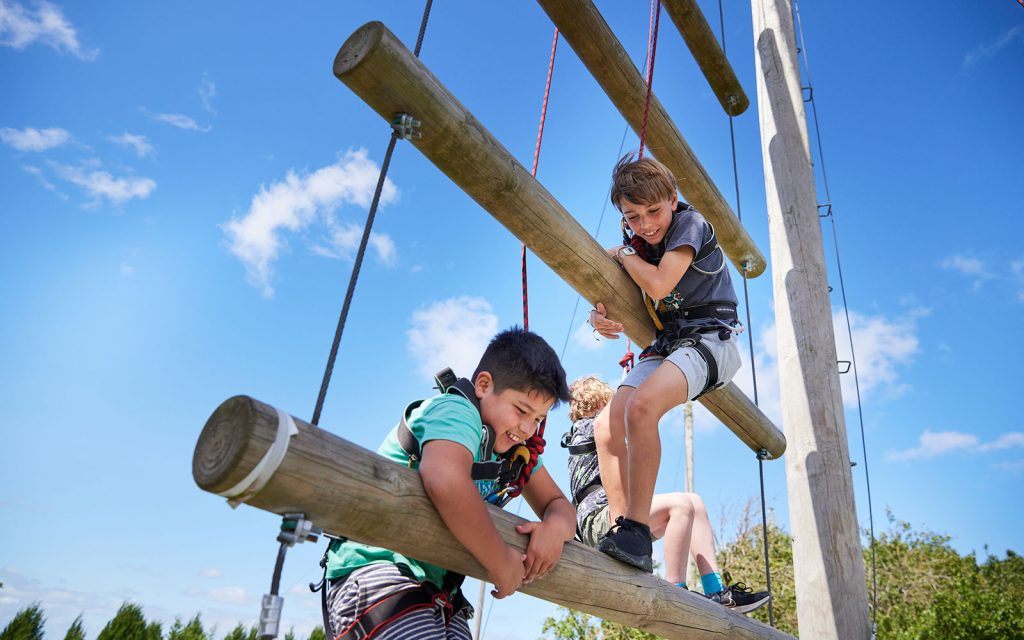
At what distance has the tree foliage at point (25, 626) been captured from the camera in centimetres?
937

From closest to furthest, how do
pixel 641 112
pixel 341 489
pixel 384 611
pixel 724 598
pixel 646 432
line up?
pixel 341 489 < pixel 384 611 < pixel 646 432 < pixel 724 598 < pixel 641 112

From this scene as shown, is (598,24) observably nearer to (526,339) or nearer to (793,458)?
(526,339)

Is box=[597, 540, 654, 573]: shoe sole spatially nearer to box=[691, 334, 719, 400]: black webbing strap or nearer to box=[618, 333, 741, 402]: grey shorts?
box=[618, 333, 741, 402]: grey shorts

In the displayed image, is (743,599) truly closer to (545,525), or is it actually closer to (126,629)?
(545,525)

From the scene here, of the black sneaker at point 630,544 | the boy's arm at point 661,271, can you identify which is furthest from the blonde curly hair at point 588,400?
the black sneaker at point 630,544

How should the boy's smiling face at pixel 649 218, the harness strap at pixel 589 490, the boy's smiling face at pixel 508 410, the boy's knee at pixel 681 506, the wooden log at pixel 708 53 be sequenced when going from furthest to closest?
the wooden log at pixel 708 53 < the harness strap at pixel 589 490 < the boy's knee at pixel 681 506 < the boy's smiling face at pixel 649 218 < the boy's smiling face at pixel 508 410

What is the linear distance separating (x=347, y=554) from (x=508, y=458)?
1.58 ft

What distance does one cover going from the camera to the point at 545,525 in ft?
6.06

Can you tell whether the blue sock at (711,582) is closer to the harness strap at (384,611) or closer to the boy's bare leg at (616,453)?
the boy's bare leg at (616,453)

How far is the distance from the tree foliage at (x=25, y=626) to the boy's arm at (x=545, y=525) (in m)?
10.3

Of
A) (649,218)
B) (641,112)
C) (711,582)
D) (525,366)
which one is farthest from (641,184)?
(711,582)

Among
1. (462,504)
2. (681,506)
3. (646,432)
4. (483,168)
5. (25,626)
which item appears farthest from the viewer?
(25,626)

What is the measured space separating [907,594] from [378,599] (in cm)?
2226

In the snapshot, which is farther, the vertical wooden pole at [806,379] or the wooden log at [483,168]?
the vertical wooden pole at [806,379]
